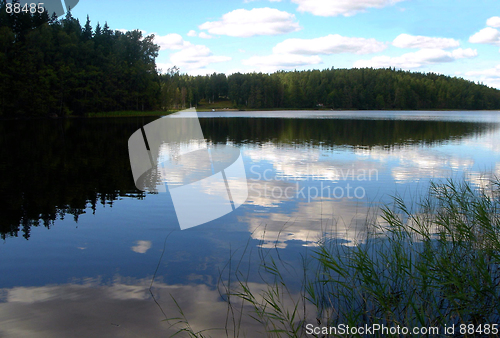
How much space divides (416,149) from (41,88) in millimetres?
59779

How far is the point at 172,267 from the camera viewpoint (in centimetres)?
641

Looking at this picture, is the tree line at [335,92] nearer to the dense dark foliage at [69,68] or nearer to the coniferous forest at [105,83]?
the coniferous forest at [105,83]

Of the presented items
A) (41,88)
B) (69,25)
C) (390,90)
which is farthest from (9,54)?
(390,90)

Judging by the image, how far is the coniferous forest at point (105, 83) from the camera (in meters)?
61.8

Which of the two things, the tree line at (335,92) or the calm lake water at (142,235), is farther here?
the tree line at (335,92)

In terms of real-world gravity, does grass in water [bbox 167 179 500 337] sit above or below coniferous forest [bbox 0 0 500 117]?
below

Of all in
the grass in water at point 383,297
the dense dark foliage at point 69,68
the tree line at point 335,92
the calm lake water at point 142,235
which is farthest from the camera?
the tree line at point 335,92

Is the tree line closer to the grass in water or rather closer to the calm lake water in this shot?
the calm lake water

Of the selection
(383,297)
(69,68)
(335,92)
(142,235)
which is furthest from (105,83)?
(335,92)

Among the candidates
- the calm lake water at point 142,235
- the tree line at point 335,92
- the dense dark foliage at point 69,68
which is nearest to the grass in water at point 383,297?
the calm lake water at point 142,235

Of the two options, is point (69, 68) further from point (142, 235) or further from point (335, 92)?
point (335, 92)

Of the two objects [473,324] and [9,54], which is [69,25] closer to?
[9,54]

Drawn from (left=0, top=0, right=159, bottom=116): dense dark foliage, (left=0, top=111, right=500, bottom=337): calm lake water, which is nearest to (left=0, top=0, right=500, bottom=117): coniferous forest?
(left=0, top=0, right=159, bottom=116): dense dark foliage

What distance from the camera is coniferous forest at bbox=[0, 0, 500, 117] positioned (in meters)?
61.8
